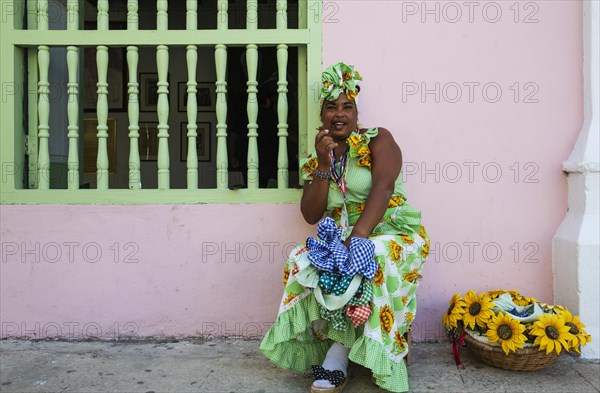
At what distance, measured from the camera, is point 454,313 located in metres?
3.04

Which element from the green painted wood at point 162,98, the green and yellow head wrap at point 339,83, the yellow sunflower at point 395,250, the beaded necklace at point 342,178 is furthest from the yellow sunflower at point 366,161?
the green painted wood at point 162,98

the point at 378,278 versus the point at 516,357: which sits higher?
the point at 378,278

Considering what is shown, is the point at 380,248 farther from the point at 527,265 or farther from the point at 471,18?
the point at 471,18

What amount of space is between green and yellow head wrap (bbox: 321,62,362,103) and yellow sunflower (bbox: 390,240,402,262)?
0.84m

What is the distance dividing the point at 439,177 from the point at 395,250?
0.87 meters

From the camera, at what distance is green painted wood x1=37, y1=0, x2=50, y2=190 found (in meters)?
3.45

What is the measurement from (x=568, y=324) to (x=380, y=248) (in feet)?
3.56

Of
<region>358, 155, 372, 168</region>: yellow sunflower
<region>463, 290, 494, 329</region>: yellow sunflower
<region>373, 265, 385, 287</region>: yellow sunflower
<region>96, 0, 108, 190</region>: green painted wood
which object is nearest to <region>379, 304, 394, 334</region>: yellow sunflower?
<region>373, 265, 385, 287</region>: yellow sunflower

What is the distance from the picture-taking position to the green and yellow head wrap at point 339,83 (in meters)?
3.03

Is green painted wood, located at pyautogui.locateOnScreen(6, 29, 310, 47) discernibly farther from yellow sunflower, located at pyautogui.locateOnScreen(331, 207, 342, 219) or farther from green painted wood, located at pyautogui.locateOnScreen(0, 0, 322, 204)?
yellow sunflower, located at pyautogui.locateOnScreen(331, 207, 342, 219)

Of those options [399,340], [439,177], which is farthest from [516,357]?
[439,177]

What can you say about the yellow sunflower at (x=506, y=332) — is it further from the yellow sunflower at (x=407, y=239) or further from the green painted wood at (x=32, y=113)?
the green painted wood at (x=32, y=113)

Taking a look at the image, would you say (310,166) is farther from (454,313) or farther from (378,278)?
(454,313)

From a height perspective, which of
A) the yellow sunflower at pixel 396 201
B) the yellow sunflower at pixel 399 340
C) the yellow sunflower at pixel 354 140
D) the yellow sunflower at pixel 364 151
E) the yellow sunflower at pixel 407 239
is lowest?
the yellow sunflower at pixel 399 340
